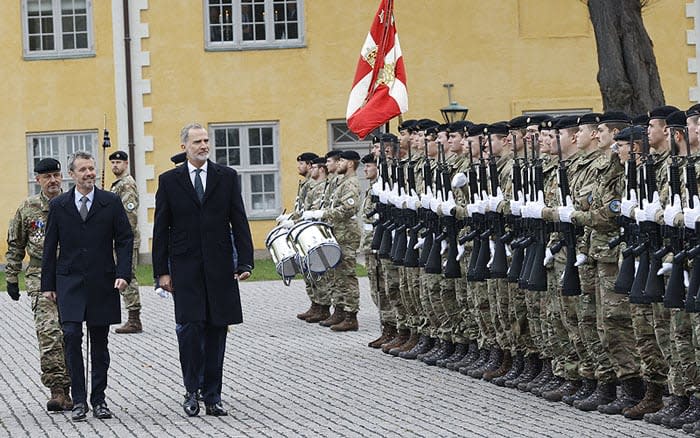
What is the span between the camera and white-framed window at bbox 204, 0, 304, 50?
31.4 m

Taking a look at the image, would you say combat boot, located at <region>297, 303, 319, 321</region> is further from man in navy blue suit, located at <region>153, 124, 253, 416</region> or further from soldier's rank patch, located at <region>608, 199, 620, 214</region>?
soldier's rank patch, located at <region>608, 199, 620, 214</region>

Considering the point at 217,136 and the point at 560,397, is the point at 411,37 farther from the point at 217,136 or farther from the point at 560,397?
the point at 560,397

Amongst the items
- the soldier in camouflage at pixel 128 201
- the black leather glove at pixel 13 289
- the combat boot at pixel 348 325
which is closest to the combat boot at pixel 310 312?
the combat boot at pixel 348 325

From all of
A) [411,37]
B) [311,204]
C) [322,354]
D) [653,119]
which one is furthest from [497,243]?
[411,37]

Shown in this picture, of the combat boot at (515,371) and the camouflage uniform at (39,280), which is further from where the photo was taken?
the combat boot at (515,371)

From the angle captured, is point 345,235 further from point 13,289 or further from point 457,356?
point 13,289

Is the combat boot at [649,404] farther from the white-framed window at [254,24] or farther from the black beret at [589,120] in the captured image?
the white-framed window at [254,24]

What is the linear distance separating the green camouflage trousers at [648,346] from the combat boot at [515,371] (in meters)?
2.31

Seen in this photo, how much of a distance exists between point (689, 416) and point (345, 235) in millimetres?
8519

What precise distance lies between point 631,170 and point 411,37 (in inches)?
828

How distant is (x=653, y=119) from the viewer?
10.8m

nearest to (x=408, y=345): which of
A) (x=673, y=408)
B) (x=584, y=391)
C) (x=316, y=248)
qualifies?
(x=316, y=248)

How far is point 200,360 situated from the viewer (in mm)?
11781

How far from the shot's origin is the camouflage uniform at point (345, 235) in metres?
18.1
